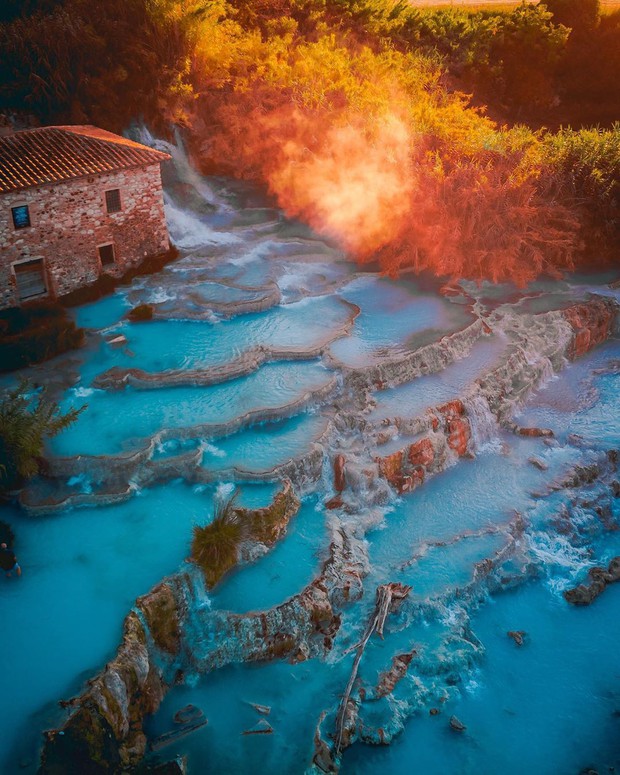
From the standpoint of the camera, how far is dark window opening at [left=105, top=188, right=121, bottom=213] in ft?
80.7

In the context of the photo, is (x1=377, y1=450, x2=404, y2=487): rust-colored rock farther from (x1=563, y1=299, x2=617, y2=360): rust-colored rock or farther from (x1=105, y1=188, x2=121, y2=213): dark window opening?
(x1=105, y1=188, x2=121, y2=213): dark window opening

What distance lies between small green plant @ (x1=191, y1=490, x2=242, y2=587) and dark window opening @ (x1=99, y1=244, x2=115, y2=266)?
1276 cm

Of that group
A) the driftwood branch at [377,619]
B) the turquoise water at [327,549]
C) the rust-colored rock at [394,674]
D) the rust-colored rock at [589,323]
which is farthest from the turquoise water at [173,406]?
the rust-colored rock at [589,323]

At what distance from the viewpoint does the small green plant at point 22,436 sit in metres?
17.2

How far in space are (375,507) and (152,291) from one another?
38.8 feet

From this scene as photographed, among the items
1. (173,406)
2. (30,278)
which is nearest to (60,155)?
(30,278)

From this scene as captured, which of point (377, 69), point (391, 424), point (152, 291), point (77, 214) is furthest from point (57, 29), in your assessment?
point (391, 424)

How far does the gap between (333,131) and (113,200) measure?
35.3 feet

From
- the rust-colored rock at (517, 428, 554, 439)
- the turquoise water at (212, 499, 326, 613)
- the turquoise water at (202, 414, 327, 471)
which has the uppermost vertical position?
the turquoise water at (202, 414, 327, 471)

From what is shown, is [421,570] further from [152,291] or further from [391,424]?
[152,291]

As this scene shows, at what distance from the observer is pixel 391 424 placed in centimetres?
2006

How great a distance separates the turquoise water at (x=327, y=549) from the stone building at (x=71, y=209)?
1533 mm

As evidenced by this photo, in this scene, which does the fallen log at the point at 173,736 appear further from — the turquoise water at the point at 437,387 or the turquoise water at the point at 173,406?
the turquoise water at the point at 437,387

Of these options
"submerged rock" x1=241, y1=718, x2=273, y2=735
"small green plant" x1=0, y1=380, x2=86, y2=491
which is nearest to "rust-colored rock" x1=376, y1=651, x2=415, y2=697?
"submerged rock" x1=241, y1=718, x2=273, y2=735
